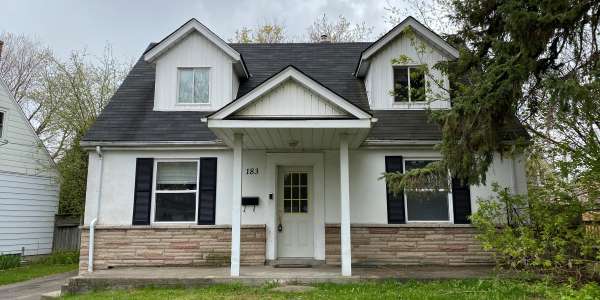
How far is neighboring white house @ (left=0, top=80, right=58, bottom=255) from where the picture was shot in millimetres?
13828

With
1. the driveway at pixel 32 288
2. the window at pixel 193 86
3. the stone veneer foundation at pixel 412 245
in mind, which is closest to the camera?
the driveway at pixel 32 288

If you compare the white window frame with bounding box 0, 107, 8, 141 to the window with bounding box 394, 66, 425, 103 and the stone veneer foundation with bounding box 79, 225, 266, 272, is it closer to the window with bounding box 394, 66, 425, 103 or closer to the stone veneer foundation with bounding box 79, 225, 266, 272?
the stone veneer foundation with bounding box 79, 225, 266, 272

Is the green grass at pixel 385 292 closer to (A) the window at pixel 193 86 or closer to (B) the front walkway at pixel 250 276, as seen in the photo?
(B) the front walkway at pixel 250 276

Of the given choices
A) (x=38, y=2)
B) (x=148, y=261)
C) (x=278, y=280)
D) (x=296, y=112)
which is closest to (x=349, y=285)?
(x=278, y=280)

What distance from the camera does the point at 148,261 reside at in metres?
9.48

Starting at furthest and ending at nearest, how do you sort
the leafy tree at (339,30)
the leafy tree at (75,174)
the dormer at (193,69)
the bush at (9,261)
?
the leafy tree at (339,30) < the leafy tree at (75,174) < the bush at (9,261) < the dormer at (193,69)

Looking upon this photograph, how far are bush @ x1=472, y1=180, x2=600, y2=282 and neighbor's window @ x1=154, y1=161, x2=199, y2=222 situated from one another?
5.93m

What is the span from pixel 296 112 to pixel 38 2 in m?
14.0

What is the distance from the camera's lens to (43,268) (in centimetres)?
1292

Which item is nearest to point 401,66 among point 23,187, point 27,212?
point 23,187

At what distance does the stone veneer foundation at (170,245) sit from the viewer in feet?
31.1

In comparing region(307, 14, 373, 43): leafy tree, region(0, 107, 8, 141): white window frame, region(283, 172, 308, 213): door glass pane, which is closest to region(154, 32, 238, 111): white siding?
region(283, 172, 308, 213): door glass pane

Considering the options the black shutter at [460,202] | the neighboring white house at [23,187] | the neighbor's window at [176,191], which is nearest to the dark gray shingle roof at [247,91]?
the neighbor's window at [176,191]

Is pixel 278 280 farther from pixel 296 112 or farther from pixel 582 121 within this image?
pixel 582 121
